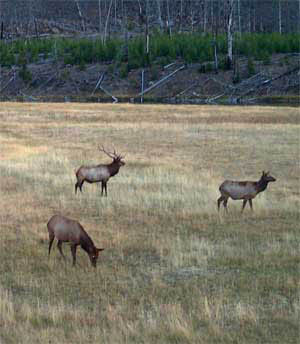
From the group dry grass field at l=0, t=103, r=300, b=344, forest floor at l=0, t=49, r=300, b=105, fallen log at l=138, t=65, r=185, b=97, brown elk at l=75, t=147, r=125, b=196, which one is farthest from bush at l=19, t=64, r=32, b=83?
brown elk at l=75, t=147, r=125, b=196

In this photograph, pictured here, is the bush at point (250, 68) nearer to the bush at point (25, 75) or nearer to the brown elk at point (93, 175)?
the bush at point (25, 75)

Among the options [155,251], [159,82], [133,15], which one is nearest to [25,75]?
[159,82]

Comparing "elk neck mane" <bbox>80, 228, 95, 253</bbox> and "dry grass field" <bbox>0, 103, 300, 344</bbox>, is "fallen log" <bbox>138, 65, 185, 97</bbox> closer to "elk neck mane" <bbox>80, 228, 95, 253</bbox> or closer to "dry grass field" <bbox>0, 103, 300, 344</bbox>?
"dry grass field" <bbox>0, 103, 300, 344</bbox>

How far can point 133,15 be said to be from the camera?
458 feet

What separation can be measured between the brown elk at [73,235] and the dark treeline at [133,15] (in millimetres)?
104904

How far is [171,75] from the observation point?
64.1 m

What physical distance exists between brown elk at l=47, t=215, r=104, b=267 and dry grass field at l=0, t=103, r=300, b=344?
0.22m

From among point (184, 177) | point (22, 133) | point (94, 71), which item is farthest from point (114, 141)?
point (94, 71)

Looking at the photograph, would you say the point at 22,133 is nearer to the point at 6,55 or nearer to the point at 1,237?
the point at 1,237

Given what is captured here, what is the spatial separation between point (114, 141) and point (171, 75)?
35132 millimetres

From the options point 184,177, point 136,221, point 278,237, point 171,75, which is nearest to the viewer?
point 278,237

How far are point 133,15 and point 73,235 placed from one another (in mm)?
A: 130894

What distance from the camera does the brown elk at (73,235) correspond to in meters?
11.5

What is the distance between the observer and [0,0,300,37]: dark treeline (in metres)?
123
